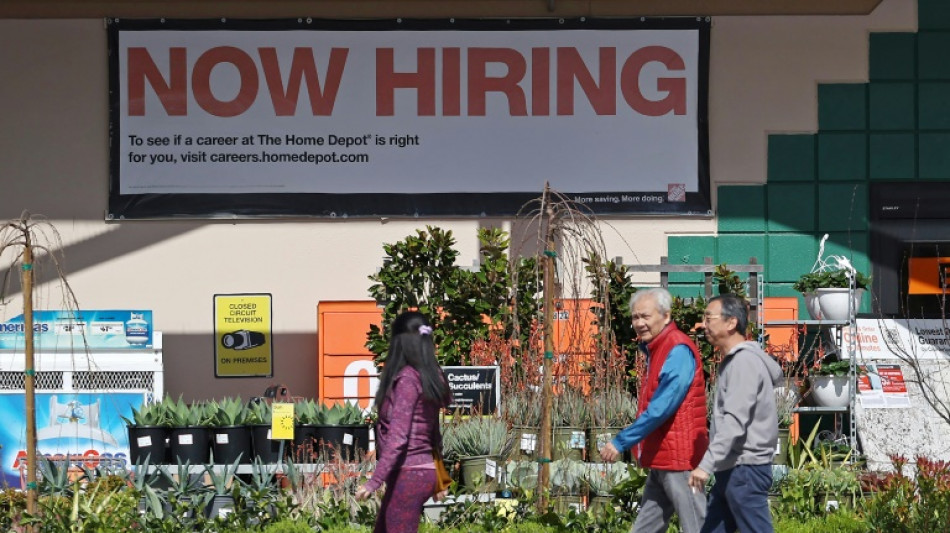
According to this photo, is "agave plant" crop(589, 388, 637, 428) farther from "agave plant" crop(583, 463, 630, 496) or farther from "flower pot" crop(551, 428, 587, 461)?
"agave plant" crop(583, 463, 630, 496)

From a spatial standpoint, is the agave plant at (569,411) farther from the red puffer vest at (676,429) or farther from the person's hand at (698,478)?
the person's hand at (698,478)

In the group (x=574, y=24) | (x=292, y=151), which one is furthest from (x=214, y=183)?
(x=574, y=24)

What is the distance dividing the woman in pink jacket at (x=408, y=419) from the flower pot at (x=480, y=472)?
1899 millimetres

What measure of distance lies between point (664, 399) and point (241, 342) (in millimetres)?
6020

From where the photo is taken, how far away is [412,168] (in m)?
11.0

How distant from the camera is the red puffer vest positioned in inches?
229

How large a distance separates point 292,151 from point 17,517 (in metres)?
4.69

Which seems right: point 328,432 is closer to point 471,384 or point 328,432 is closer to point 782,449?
point 471,384

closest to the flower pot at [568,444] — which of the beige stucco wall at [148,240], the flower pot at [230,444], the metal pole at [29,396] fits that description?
the flower pot at [230,444]

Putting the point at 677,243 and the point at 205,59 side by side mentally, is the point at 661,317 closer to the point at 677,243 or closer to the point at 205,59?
the point at 677,243

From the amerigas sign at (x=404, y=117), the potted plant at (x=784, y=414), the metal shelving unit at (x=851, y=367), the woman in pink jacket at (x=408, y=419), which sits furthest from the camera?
the amerigas sign at (x=404, y=117)

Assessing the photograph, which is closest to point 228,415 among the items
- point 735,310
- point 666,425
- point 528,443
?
point 528,443

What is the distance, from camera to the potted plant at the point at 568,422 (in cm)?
789

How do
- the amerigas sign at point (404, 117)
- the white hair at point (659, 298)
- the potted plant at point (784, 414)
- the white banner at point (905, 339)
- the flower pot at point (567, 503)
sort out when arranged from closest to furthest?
the white hair at point (659, 298)
the flower pot at point (567, 503)
the potted plant at point (784, 414)
the white banner at point (905, 339)
the amerigas sign at point (404, 117)
